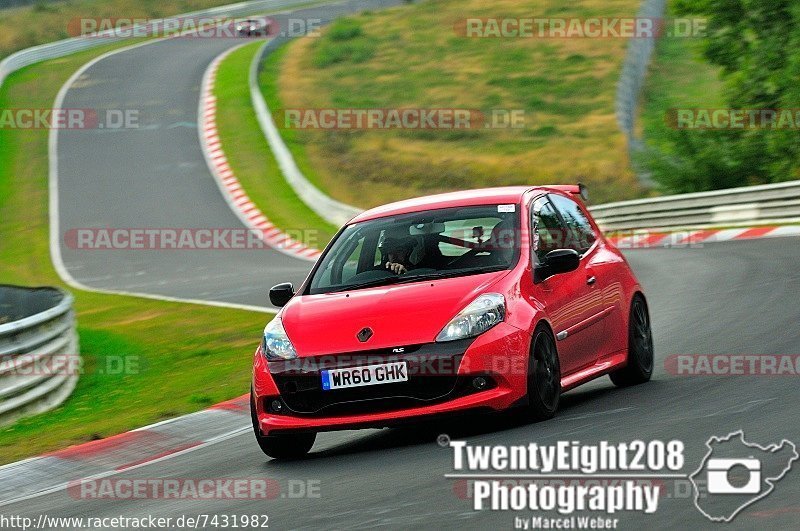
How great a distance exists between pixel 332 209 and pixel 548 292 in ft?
76.5

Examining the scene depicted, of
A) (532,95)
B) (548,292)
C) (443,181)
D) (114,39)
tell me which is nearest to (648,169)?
(443,181)

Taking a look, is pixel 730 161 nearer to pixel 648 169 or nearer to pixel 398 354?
pixel 648 169

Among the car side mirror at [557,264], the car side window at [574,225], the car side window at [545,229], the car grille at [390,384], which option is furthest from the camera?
the car side window at [574,225]

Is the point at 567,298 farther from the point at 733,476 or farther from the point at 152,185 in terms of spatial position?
the point at 152,185

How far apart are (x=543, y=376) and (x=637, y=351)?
1.89m

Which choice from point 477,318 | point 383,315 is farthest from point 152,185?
point 477,318

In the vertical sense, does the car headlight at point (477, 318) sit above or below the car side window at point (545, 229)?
below

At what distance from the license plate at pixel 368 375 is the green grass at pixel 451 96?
952 inches

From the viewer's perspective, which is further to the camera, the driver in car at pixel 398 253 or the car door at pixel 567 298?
the driver in car at pixel 398 253

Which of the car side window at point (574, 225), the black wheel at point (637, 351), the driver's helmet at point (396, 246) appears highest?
the driver's helmet at point (396, 246)

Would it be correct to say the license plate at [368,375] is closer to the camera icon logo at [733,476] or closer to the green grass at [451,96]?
the camera icon logo at [733,476]

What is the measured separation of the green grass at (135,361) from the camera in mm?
11641

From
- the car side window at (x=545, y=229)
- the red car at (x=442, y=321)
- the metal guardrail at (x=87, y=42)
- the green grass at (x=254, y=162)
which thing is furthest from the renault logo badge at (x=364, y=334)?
the metal guardrail at (x=87, y=42)

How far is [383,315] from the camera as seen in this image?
809cm
